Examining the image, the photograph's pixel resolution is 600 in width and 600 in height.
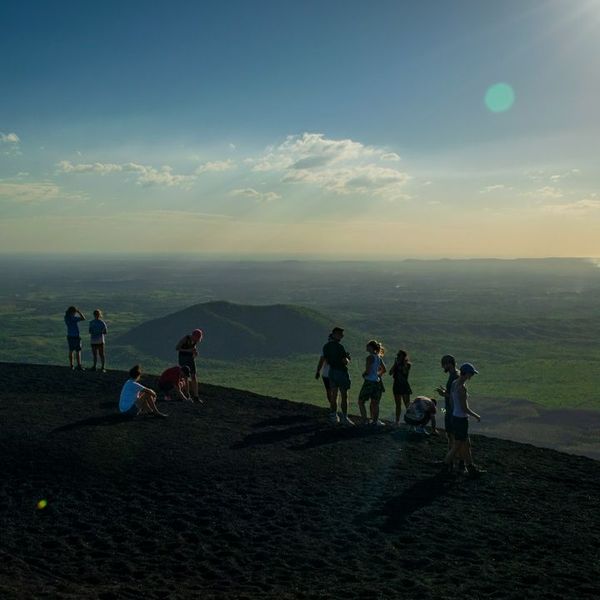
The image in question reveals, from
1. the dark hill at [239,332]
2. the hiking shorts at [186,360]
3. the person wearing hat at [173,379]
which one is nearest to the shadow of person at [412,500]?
the hiking shorts at [186,360]

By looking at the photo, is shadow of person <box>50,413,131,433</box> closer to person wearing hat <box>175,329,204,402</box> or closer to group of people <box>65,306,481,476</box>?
group of people <box>65,306,481,476</box>

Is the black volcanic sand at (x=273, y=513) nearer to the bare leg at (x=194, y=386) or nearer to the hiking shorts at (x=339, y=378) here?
the hiking shorts at (x=339, y=378)

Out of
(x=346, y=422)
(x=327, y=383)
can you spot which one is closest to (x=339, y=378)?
(x=327, y=383)

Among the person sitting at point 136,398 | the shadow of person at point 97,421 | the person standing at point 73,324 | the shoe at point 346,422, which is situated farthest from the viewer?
the person standing at point 73,324

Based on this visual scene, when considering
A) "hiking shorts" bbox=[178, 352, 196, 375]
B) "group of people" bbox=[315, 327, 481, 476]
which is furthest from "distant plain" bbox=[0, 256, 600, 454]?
"hiking shorts" bbox=[178, 352, 196, 375]

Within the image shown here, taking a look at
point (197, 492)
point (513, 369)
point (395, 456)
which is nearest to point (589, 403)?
point (513, 369)

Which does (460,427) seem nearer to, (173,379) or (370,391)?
(370,391)
